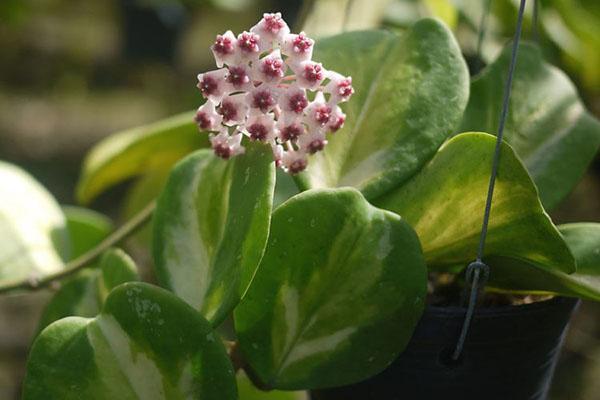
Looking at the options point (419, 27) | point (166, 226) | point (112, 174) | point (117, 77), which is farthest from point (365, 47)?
point (117, 77)

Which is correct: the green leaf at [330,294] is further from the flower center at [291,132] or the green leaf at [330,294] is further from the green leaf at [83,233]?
the green leaf at [83,233]

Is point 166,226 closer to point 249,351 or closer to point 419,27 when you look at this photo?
point 249,351

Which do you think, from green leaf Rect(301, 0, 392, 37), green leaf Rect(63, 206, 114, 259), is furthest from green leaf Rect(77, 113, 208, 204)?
green leaf Rect(301, 0, 392, 37)

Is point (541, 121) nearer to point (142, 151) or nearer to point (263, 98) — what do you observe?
point (263, 98)

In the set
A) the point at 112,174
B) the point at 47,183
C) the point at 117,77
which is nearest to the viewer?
the point at 112,174

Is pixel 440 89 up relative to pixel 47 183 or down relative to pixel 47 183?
up

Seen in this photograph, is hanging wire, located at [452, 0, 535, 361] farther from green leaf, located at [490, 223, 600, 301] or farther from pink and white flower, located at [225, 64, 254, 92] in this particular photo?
pink and white flower, located at [225, 64, 254, 92]

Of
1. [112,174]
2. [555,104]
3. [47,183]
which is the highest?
[555,104]
